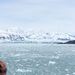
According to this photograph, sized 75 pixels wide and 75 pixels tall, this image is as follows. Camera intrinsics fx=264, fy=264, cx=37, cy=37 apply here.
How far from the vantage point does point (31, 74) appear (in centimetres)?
3888

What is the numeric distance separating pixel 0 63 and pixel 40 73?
3812 centimetres

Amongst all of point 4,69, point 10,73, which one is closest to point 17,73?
point 10,73

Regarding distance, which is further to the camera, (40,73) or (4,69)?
(40,73)

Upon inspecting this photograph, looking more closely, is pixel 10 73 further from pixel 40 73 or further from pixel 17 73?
pixel 40 73

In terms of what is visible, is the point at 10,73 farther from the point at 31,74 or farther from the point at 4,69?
the point at 4,69

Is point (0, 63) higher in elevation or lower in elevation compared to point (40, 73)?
higher

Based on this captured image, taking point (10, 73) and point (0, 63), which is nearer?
point (0, 63)

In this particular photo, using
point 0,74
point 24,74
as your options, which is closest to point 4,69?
point 0,74

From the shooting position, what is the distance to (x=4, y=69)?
8.95ft

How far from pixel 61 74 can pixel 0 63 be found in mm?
37079

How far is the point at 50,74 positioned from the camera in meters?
39.3

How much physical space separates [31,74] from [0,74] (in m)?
36.5

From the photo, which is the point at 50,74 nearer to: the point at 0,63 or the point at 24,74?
the point at 24,74

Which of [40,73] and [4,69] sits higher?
[4,69]
